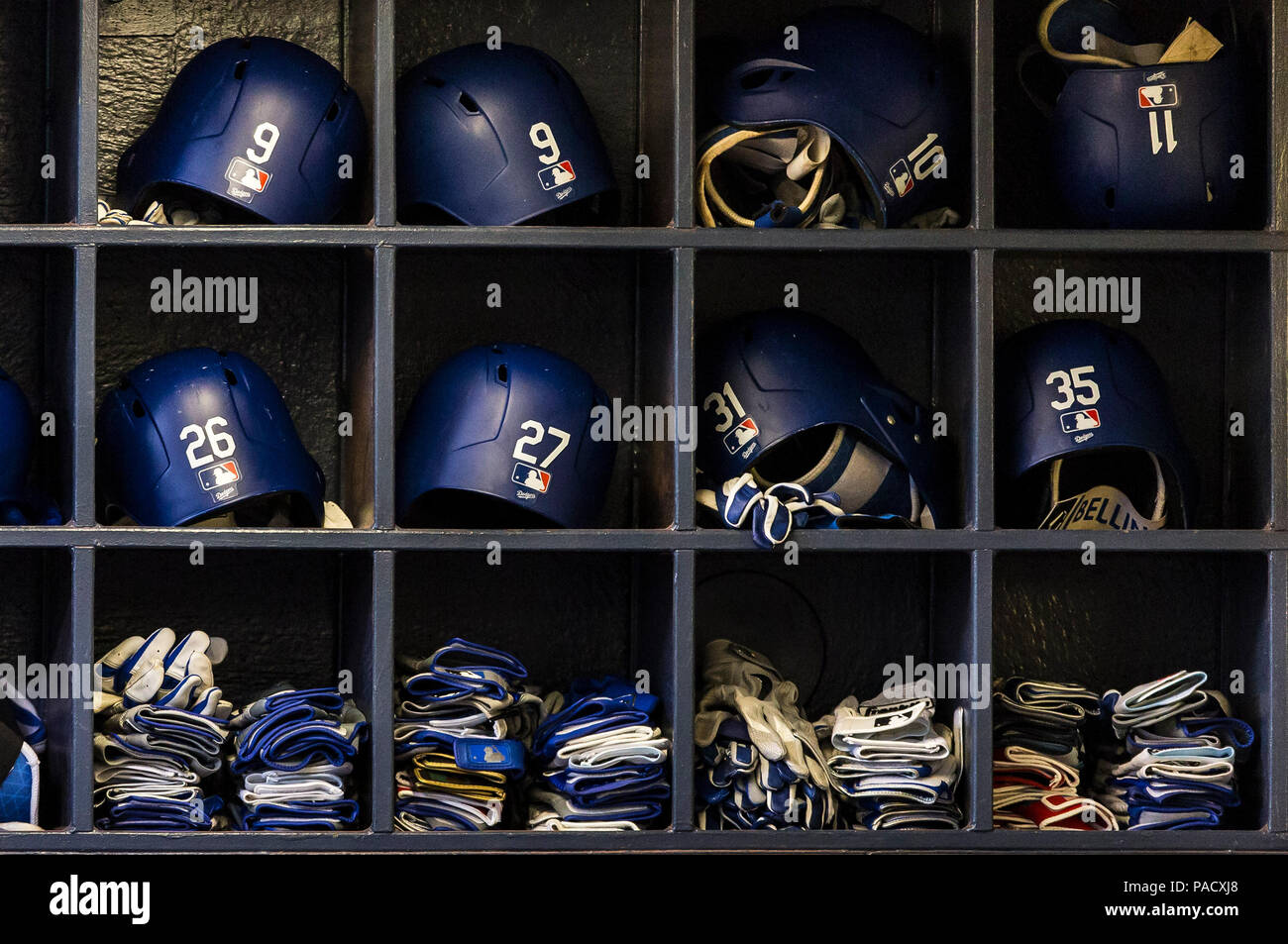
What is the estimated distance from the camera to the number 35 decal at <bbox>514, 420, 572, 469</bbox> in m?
2.34

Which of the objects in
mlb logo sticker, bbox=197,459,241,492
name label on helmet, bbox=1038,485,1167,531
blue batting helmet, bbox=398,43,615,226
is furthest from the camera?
name label on helmet, bbox=1038,485,1167,531

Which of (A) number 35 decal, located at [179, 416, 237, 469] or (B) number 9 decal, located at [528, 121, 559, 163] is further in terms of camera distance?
(B) number 9 decal, located at [528, 121, 559, 163]

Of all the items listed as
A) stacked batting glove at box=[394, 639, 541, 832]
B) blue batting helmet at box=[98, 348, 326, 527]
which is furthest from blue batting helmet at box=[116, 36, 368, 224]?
stacked batting glove at box=[394, 639, 541, 832]

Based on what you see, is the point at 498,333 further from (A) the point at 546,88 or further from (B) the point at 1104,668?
(B) the point at 1104,668

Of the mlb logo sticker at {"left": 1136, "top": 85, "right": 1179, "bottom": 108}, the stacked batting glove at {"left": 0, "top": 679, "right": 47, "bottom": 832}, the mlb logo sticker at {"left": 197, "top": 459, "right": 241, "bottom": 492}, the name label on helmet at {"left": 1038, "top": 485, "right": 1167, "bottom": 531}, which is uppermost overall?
the mlb logo sticker at {"left": 1136, "top": 85, "right": 1179, "bottom": 108}

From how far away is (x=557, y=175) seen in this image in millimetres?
2404

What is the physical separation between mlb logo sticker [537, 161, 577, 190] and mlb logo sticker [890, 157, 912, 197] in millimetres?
527

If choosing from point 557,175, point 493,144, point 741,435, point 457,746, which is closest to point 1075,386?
point 741,435

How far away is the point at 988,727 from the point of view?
93.4 inches

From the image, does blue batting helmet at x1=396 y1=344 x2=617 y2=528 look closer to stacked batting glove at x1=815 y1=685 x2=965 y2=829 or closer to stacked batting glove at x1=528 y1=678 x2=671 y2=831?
stacked batting glove at x1=528 y1=678 x2=671 y2=831

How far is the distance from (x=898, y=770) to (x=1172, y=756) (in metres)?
0.46

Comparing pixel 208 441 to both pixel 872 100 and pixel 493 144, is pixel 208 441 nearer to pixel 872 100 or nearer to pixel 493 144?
pixel 493 144
